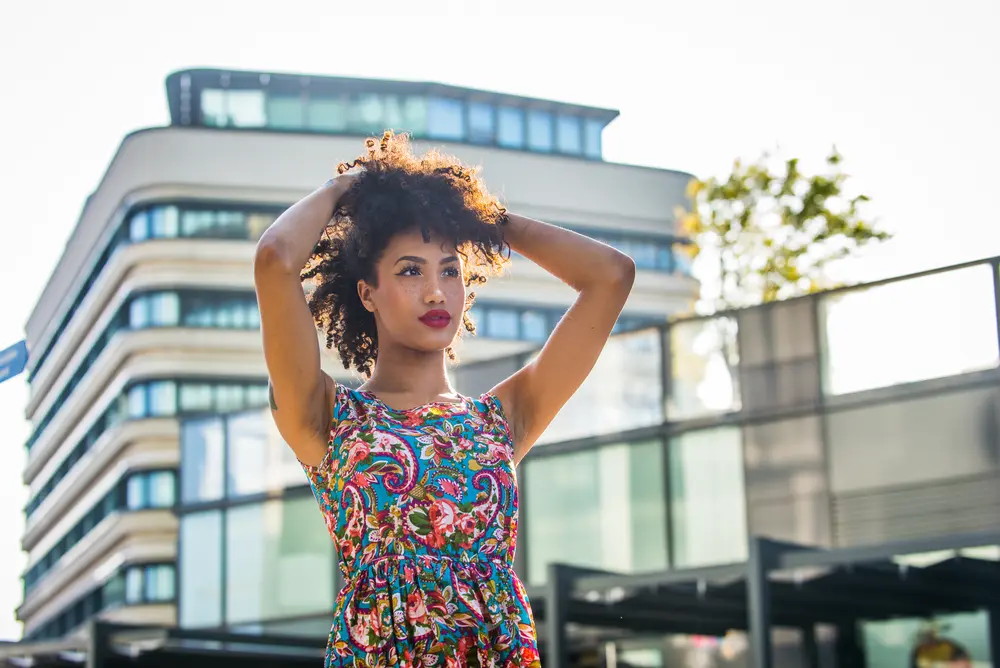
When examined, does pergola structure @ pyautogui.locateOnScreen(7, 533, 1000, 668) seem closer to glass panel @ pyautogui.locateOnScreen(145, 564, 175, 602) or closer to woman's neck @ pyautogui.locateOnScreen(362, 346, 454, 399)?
woman's neck @ pyautogui.locateOnScreen(362, 346, 454, 399)

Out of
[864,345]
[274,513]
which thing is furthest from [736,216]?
[864,345]

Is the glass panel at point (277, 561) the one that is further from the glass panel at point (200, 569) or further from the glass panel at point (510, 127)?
the glass panel at point (510, 127)

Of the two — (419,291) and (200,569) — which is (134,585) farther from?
(419,291)

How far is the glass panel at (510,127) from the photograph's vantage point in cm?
5341

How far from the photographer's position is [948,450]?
14609 mm

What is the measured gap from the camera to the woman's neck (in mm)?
3914

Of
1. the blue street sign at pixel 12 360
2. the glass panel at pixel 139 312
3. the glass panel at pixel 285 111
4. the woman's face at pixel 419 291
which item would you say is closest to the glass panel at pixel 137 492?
the glass panel at pixel 139 312

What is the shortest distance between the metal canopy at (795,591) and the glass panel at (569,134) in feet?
129

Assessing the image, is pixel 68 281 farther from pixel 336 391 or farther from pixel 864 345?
pixel 336 391

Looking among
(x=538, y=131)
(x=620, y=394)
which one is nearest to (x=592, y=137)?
(x=538, y=131)

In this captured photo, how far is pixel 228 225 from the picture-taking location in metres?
52.4

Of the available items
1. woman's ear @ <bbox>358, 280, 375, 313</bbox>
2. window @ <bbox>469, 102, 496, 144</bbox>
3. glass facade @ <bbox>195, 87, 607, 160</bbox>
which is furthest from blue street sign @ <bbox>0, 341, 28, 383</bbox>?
window @ <bbox>469, 102, 496, 144</bbox>

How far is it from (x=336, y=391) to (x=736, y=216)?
2590cm

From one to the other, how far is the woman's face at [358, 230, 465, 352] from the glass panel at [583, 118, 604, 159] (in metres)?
51.7
